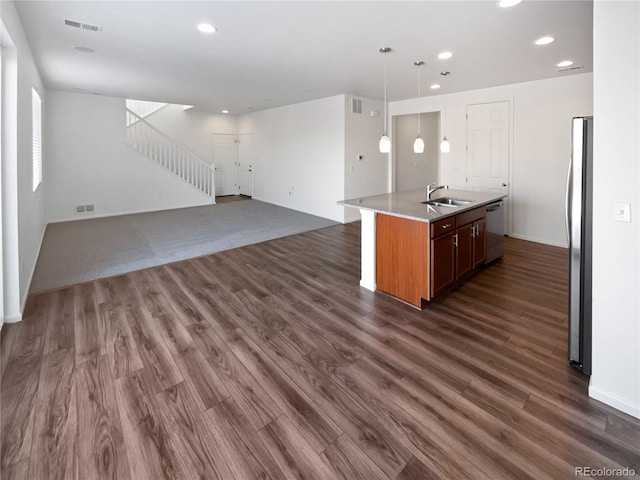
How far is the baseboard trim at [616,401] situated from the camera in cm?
185

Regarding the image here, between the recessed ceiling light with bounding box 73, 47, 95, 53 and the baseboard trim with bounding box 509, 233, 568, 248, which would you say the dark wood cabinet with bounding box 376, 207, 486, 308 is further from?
the recessed ceiling light with bounding box 73, 47, 95, 53

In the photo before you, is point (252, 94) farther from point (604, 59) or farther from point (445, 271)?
point (604, 59)

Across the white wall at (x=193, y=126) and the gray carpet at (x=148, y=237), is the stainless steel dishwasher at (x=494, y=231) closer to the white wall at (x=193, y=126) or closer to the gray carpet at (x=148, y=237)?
the gray carpet at (x=148, y=237)

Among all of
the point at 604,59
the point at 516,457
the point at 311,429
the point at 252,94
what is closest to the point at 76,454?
the point at 311,429

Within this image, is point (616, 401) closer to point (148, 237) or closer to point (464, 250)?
point (464, 250)

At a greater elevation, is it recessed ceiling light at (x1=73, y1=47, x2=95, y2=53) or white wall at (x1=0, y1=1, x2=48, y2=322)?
recessed ceiling light at (x1=73, y1=47, x2=95, y2=53)

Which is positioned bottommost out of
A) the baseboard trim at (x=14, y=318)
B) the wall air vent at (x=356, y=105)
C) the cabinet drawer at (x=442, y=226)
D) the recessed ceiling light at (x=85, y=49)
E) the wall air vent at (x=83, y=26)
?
the baseboard trim at (x=14, y=318)

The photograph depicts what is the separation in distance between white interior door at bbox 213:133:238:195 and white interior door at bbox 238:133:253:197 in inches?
7.4

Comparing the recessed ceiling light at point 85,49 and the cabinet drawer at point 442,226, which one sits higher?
the recessed ceiling light at point 85,49

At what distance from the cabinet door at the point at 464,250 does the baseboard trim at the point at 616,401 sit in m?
1.68

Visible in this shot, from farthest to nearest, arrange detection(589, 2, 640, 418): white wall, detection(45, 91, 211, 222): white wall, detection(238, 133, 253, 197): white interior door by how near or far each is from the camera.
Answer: detection(238, 133, 253, 197): white interior door, detection(45, 91, 211, 222): white wall, detection(589, 2, 640, 418): white wall

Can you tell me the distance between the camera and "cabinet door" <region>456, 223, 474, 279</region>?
11.7ft

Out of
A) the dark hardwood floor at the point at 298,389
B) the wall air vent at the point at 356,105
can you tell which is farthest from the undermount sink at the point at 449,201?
the wall air vent at the point at 356,105

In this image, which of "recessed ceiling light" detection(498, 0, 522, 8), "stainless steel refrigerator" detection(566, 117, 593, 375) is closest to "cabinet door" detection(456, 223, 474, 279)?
"stainless steel refrigerator" detection(566, 117, 593, 375)
